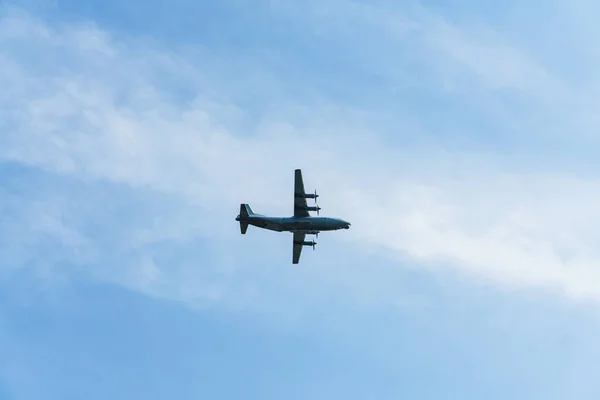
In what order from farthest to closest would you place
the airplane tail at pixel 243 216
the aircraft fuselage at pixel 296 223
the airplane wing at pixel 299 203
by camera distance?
1. the airplane tail at pixel 243 216
2. the airplane wing at pixel 299 203
3. the aircraft fuselage at pixel 296 223

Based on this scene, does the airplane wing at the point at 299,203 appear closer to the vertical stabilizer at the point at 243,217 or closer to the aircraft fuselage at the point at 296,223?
the aircraft fuselage at the point at 296,223

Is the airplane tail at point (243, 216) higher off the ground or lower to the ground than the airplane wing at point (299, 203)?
lower

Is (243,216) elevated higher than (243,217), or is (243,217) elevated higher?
(243,216)

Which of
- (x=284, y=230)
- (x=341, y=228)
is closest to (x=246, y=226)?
(x=284, y=230)

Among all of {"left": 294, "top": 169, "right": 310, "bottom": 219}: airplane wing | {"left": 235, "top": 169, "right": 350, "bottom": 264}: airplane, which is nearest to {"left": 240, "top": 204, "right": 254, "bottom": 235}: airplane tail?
{"left": 235, "top": 169, "right": 350, "bottom": 264}: airplane

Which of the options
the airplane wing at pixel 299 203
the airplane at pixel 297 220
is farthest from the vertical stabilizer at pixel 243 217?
the airplane wing at pixel 299 203

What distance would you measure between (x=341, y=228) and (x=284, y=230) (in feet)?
39.6

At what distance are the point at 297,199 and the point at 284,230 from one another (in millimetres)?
6755

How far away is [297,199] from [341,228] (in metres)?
10.7

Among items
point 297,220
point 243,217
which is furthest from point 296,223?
point 243,217

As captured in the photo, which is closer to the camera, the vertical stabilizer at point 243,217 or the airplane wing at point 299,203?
the airplane wing at point 299,203

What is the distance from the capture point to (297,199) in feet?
628

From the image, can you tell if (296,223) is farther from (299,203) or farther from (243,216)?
(243,216)

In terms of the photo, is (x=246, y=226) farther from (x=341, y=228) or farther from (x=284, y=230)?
(x=341, y=228)
